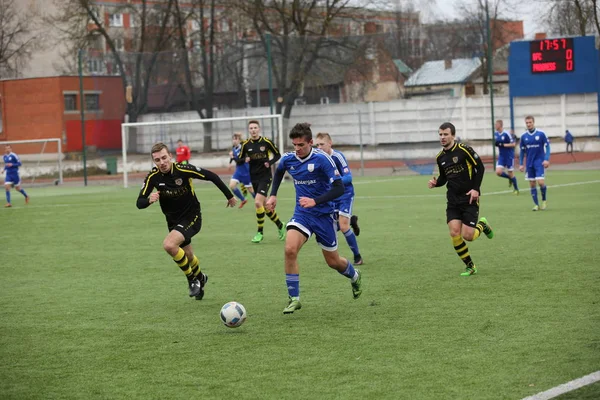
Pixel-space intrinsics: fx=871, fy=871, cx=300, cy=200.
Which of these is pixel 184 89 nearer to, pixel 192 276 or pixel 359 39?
pixel 359 39

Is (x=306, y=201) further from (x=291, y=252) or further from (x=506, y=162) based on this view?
(x=506, y=162)

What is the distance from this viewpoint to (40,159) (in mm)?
40625

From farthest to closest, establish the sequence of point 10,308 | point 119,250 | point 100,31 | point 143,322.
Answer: point 100,31
point 119,250
point 10,308
point 143,322

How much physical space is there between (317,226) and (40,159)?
111 ft

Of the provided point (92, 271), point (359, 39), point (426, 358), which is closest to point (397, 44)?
point (359, 39)

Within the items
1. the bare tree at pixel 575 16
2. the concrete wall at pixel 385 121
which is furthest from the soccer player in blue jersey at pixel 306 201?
the bare tree at pixel 575 16

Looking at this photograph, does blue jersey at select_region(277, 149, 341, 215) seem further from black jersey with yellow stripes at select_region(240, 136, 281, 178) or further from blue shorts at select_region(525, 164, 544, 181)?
blue shorts at select_region(525, 164, 544, 181)

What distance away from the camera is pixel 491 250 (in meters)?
13.5

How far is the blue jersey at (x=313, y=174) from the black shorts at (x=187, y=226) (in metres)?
1.55

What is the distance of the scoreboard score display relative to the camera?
34812 millimetres

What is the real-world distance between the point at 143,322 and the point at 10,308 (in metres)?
2.08

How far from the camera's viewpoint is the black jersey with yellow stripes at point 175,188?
10234 mm

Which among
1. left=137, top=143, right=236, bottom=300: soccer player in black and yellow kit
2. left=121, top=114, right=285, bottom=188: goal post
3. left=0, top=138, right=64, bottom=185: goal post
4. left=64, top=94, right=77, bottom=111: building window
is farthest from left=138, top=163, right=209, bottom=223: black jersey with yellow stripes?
left=64, top=94, right=77, bottom=111: building window

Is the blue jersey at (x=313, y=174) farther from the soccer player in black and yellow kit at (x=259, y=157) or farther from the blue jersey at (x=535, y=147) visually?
the blue jersey at (x=535, y=147)
